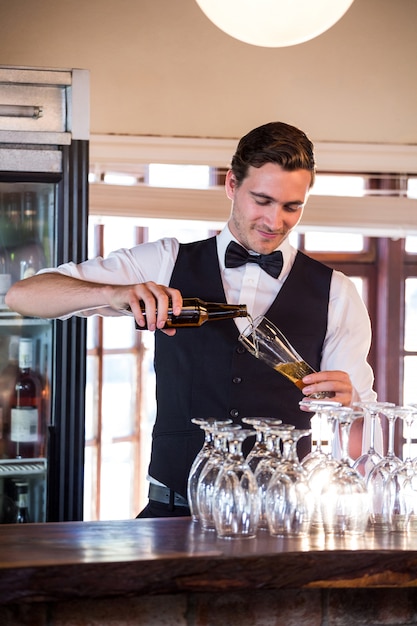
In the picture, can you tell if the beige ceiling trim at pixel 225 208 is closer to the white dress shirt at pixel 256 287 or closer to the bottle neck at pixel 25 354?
the bottle neck at pixel 25 354

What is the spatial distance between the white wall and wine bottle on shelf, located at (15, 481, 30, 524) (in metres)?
1.54

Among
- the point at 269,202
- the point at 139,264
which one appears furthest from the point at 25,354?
the point at 269,202

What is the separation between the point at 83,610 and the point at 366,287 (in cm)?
307

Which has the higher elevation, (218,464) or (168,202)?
(168,202)

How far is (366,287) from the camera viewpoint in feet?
14.4

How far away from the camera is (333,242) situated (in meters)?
4.38

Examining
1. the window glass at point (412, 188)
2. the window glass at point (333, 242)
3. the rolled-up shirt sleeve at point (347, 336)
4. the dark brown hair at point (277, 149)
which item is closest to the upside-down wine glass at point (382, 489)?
the rolled-up shirt sleeve at point (347, 336)

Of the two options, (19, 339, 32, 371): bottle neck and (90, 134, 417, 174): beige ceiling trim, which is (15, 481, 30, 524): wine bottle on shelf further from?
(90, 134, 417, 174): beige ceiling trim

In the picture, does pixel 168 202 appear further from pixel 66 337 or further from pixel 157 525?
pixel 157 525

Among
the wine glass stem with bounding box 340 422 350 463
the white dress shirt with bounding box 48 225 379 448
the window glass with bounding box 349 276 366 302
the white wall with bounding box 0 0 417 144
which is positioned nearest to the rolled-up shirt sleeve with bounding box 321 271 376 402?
the white dress shirt with bounding box 48 225 379 448

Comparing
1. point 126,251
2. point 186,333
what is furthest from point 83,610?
point 126,251

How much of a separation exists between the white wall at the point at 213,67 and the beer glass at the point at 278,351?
6.62 ft

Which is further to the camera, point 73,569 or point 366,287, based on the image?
point 366,287

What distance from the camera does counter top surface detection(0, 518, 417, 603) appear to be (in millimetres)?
1477
